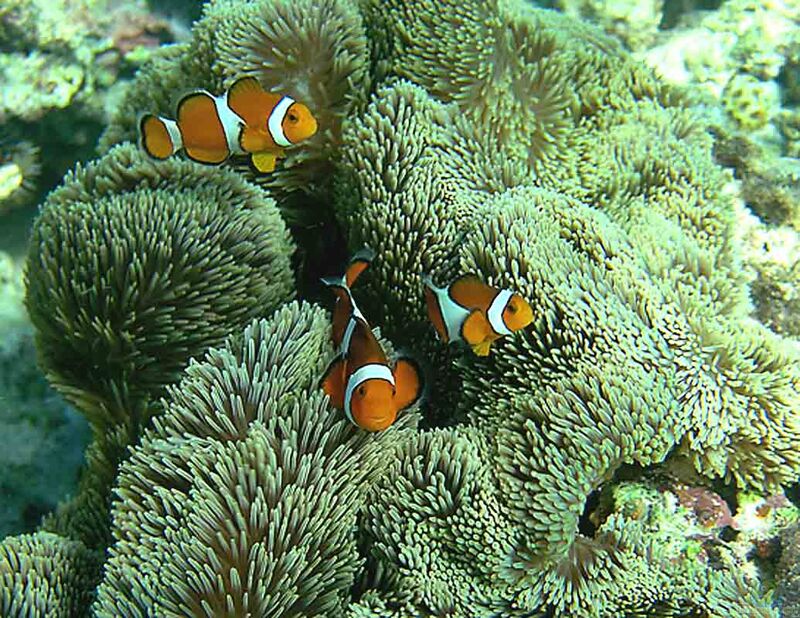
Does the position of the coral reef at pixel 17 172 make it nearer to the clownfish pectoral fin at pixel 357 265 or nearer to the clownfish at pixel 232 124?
the clownfish at pixel 232 124

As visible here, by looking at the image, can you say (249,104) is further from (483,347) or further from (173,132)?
(483,347)

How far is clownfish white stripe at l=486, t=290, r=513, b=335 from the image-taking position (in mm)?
1604

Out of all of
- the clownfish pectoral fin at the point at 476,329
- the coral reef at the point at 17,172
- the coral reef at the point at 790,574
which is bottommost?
the coral reef at the point at 17,172

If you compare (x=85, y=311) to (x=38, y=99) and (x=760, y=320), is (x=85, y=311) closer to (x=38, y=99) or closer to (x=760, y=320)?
(x=760, y=320)

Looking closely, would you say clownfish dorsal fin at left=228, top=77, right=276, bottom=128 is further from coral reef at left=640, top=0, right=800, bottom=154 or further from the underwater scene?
coral reef at left=640, top=0, right=800, bottom=154

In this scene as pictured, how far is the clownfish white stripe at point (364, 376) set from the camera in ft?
4.62

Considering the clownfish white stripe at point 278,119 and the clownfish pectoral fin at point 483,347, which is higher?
the clownfish white stripe at point 278,119

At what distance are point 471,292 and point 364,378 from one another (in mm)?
409

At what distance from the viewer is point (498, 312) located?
63.1 inches

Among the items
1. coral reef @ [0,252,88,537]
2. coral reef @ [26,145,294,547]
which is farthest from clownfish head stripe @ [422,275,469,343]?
coral reef @ [0,252,88,537]

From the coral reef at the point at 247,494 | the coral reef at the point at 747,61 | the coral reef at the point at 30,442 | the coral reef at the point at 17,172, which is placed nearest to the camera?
the coral reef at the point at 247,494

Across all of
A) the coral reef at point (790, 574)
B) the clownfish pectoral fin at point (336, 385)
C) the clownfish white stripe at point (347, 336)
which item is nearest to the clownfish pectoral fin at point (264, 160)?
the clownfish white stripe at point (347, 336)

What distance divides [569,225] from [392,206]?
507 mm

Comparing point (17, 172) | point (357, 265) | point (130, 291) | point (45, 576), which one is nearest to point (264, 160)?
point (357, 265)
